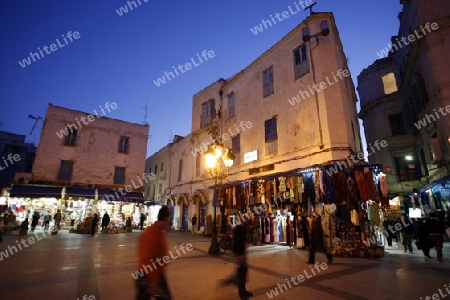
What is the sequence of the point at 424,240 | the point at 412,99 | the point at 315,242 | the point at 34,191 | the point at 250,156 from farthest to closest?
the point at 34,191
the point at 412,99
the point at 250,156
the point at 424,240
the point at 315,242

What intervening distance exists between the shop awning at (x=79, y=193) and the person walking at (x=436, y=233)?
959 inches

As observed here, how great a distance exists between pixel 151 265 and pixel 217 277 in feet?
11.7

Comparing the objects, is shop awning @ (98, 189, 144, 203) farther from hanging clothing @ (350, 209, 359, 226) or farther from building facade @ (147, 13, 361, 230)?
hanging clothing @ (350, 209, 359, 226)

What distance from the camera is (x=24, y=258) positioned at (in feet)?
27.4

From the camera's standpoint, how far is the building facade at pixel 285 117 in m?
12.8

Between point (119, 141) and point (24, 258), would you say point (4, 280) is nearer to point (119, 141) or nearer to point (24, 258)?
point (24, 258)

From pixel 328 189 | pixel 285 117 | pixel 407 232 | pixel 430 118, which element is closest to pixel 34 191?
pixel 285 117

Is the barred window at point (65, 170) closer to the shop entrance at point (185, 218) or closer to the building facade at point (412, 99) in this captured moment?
the shop entrance at point (185, 218)

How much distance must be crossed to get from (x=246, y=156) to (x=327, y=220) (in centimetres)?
753

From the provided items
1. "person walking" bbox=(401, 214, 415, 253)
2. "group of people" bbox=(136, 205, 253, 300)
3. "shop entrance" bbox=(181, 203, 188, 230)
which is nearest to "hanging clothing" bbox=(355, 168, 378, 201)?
"person walking" bbox=(401, 214, 415, 253)

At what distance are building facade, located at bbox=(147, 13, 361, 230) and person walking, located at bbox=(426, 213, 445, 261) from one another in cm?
403

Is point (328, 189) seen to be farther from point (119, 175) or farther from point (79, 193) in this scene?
point (119, 175)

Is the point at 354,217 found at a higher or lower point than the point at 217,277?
higher

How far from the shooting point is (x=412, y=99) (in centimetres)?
1905
